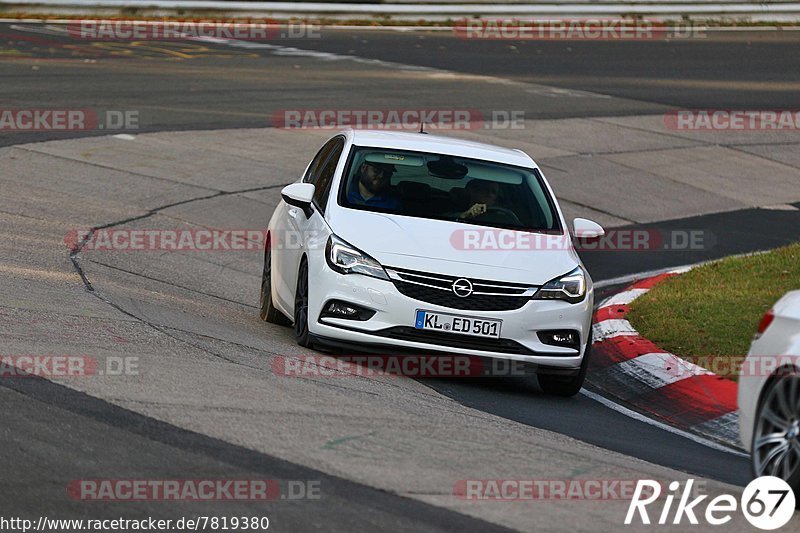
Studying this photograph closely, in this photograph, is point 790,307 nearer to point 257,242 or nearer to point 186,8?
point 257,242

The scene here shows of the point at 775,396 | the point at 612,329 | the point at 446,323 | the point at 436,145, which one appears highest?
the point at 436,145

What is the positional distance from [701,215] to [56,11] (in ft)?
58.7

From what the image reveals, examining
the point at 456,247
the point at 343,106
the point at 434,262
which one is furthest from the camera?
the point at 343,106

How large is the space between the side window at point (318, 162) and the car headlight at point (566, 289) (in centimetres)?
250

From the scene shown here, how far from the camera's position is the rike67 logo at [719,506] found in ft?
20.5

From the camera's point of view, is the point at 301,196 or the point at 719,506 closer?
the point at 719,506

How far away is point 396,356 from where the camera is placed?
9578 mm

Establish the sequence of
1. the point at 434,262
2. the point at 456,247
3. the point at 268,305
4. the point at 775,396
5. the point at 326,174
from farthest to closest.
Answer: the point at 268,305, the point at 326,174, the point at 456,247, the point at 434,262, the point at 775,396

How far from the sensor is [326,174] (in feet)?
35.6

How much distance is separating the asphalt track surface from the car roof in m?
1.80

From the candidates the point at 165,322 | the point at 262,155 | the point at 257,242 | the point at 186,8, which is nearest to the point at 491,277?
the point at 165,322

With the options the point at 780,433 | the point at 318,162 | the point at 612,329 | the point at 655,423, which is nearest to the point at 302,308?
the point at 318,162

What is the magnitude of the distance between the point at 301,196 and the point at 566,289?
2.07 metres

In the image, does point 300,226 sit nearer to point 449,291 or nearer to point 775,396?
point 449,291
